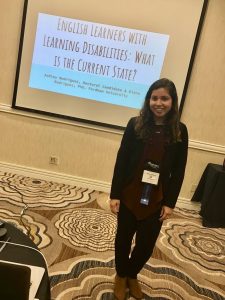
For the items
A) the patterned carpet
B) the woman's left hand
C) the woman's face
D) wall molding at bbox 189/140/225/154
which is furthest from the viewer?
wall molding at bbox 189/140/225/154

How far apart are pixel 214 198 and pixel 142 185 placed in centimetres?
181

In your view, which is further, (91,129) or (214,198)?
(91,129)

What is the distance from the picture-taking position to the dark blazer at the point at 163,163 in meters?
1.81

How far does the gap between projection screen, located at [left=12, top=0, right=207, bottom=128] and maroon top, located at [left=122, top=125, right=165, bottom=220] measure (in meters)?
1.92

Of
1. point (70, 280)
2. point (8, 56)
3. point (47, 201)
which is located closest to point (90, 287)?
point (70, 280)

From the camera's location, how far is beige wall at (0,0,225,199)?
3500mm

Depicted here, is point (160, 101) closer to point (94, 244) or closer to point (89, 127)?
point (94, 244)

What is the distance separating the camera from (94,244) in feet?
8.66

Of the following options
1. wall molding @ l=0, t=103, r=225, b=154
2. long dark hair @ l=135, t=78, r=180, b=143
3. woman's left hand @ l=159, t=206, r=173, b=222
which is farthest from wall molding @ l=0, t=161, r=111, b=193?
long dark hair @ l=135, t=78, r=180, b=143

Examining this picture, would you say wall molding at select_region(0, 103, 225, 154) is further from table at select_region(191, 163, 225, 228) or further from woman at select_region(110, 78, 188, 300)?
woman at select_region(110, 78, 188, 300)

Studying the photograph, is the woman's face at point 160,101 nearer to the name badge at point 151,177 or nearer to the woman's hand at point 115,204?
the name badge at point 151,177

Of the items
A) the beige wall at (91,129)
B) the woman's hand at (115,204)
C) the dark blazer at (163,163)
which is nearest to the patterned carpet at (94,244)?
the beige wall at (91,129)

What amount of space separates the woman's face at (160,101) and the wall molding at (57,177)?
224cm

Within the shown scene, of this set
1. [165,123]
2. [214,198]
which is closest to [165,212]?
[165,123]
